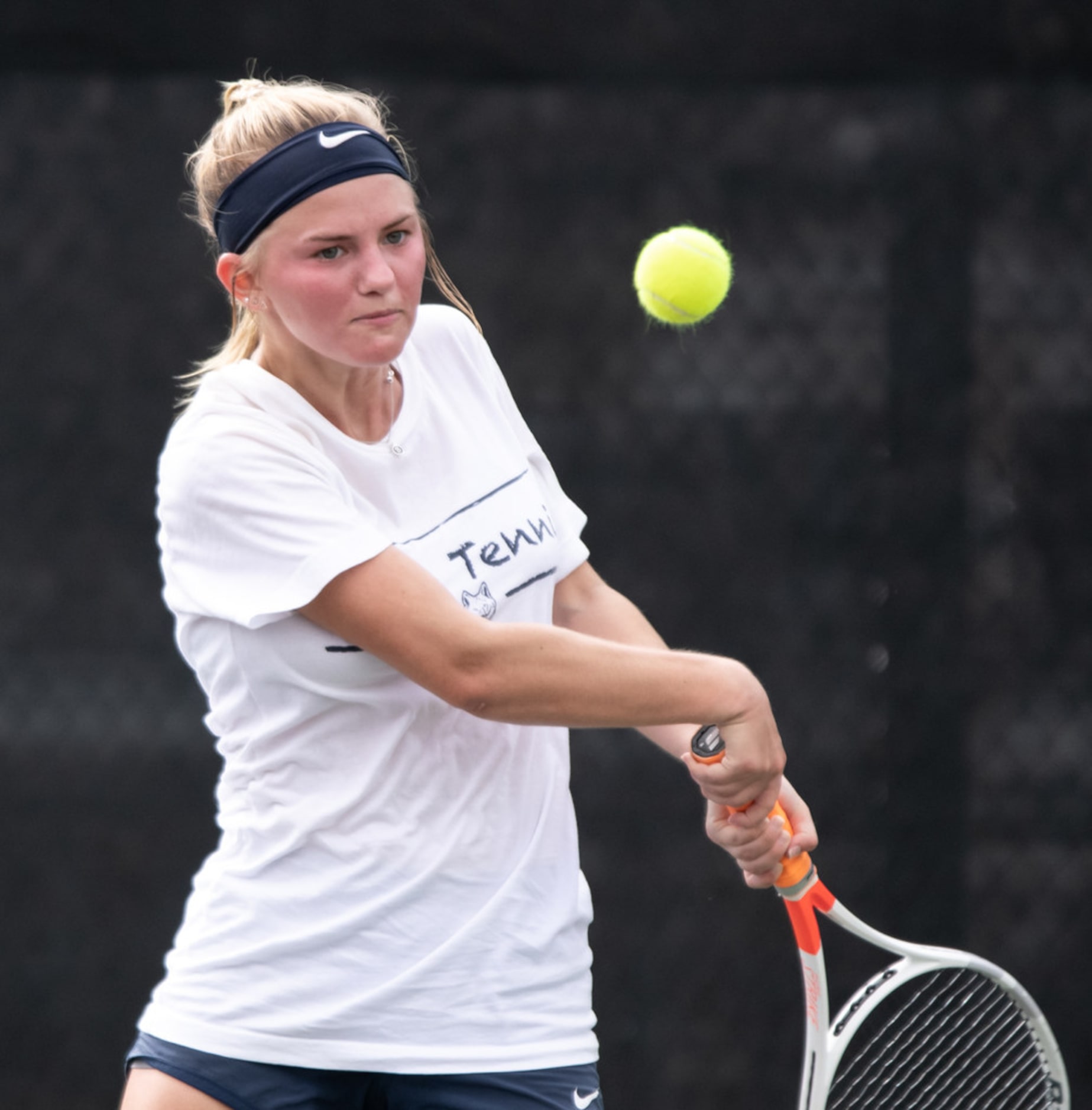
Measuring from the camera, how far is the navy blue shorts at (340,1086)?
4.44 feet

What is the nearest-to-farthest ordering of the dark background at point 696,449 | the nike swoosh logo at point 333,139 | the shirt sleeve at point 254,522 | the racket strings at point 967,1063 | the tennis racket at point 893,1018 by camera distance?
1. the shirt sleeve at point 254,522
2. the nike swoosh logo at point 333,139
3. the tennis racket at point 893,1018
4. the racket strings at point 967,1063
5. the dark background at point 696,449

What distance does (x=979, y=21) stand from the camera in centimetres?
249

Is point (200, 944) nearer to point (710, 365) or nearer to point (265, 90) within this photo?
point (265, 90)

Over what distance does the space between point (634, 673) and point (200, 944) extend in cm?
51

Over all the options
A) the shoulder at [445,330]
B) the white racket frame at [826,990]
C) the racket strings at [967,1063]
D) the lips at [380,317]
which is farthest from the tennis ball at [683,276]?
the racket strings at [967,1063]

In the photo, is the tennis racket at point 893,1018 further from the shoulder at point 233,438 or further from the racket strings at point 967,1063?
the shoulder at point 233,438

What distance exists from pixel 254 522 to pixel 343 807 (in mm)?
279

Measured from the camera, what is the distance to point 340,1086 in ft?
4.55

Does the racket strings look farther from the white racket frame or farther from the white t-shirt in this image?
the white t-shirt

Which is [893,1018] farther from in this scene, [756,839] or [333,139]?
[333,139]

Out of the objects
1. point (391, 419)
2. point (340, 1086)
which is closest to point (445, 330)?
point (391, 419)

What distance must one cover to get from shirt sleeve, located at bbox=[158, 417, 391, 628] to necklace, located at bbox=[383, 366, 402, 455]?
95mm

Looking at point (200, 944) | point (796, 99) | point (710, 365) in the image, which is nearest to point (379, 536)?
point (200, 944)

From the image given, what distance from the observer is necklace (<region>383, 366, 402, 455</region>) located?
143 centimetres
